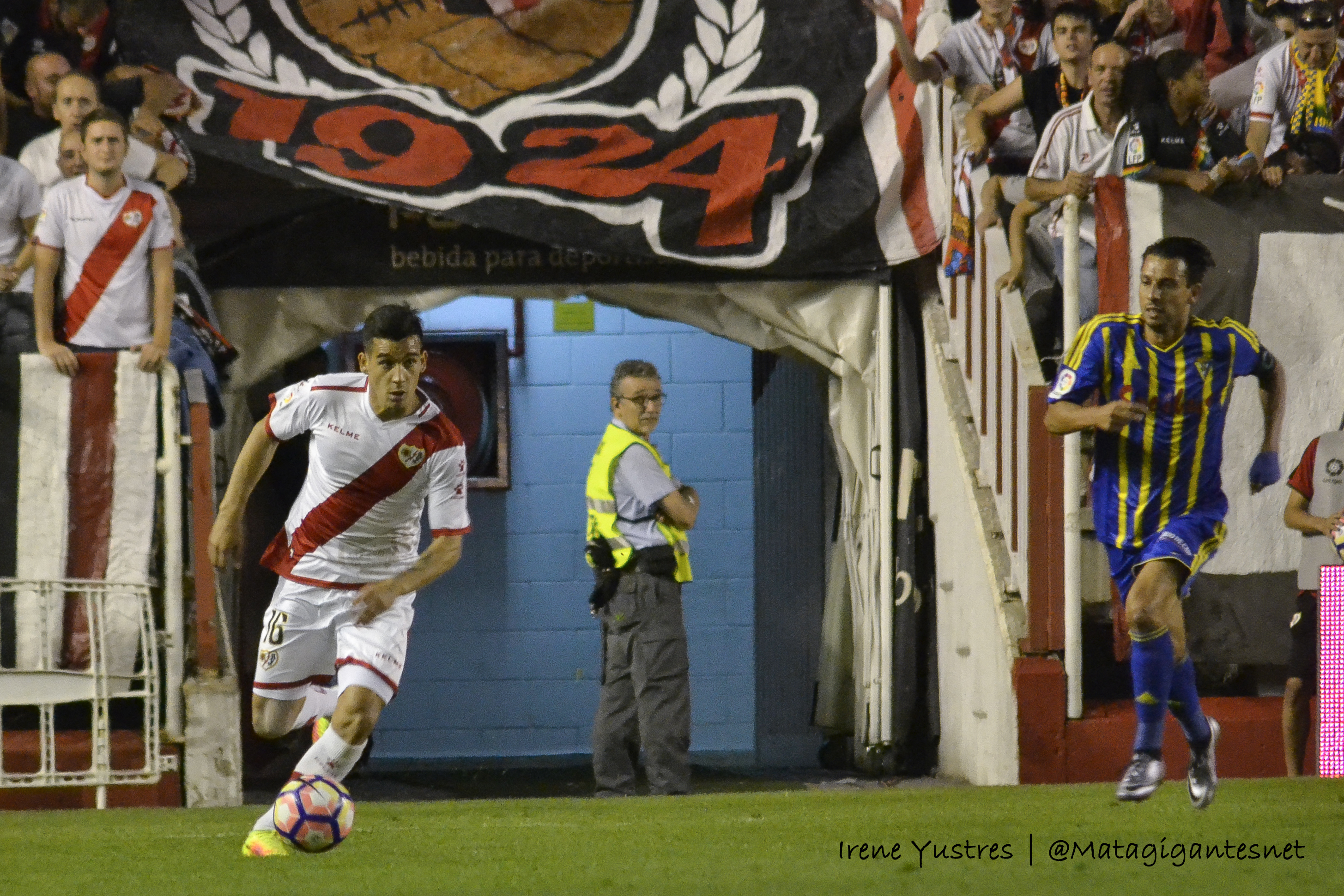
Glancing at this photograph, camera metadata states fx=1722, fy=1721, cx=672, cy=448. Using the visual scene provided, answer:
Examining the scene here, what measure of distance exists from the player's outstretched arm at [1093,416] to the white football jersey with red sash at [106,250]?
3935mm

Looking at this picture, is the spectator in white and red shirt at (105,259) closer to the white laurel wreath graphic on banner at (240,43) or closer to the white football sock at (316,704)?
the white laurel wreath graphic on banner at (240,43)

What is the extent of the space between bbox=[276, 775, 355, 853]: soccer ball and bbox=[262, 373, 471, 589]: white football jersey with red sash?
82 cm

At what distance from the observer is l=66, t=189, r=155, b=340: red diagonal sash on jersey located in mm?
7238

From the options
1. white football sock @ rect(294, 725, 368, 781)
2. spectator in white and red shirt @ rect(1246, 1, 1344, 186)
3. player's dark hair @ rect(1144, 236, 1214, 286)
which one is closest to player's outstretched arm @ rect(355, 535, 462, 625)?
white football sock @ rect(294, 725, 368, 781)

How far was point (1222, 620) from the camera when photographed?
6.88 metres

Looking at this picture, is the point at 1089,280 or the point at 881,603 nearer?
the point at 1089,280

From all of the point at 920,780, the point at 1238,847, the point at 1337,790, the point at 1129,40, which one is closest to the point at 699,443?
the point at 920,780

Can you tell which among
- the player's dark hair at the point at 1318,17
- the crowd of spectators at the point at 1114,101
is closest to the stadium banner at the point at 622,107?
the crowd of spectators at the point at 1114,101

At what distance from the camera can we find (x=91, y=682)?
6.86 m

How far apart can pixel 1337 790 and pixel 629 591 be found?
2741mm

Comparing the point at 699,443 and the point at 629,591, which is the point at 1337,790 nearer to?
the point at 629,591

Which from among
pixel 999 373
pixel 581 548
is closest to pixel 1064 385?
pixel 999 373

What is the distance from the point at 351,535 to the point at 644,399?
2.03 metres

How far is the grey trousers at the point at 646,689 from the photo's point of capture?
22.2ft
